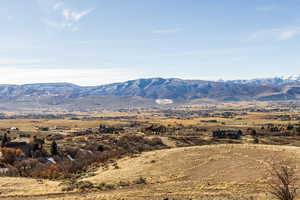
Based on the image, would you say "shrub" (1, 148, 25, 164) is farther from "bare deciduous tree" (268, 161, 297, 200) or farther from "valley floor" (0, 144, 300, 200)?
"bare deciduous tree" (268, 161, 297, 200)

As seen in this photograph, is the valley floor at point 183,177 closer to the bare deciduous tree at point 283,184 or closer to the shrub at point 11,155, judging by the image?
the bare deciduous tree at point 283,184

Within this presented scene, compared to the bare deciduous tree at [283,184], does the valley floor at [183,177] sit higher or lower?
lower

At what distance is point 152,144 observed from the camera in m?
75.8

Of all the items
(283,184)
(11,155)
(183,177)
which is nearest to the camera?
(283,184)

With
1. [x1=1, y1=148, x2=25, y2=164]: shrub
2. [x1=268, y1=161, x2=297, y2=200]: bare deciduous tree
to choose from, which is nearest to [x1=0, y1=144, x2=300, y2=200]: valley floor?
[x1=268, y1=161, x2=297, y2=200]: bare deciduous tree

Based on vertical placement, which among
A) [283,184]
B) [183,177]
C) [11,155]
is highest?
[283,184]

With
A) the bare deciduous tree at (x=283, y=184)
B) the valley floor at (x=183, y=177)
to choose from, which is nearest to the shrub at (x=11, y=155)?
the valley floor at (x=183, y=177)

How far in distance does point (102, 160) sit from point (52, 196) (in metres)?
19.1

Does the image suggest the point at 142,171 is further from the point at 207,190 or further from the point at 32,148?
the point at 32,148

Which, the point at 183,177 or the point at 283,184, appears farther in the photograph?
the point at 183,177

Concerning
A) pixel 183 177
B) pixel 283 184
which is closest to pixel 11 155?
pixel 183 177

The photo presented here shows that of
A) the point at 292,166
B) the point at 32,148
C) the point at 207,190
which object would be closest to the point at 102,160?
the point at 207,190

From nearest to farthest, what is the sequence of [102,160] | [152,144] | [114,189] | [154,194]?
[154,194]
[114,189]
[102,160]
[152,144]

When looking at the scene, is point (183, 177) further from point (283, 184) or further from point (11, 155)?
point (11, 155)
